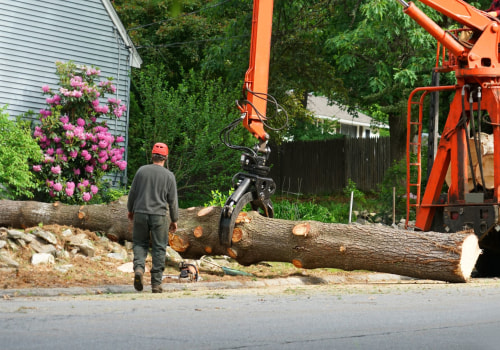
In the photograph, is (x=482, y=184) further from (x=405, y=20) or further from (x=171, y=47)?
(x=171, y=47)

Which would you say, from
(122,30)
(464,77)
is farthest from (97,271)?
(122,30)

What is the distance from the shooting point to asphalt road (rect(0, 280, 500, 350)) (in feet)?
20.5

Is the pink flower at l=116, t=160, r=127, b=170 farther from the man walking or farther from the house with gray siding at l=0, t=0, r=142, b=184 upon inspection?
the man walking

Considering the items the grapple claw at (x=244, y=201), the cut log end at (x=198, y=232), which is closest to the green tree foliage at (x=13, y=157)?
the cut log end at (x=198, y=232)

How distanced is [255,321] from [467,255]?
191 inches

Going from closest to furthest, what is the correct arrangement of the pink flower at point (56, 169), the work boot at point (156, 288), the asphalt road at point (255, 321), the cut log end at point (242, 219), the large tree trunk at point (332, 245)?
the asphalt road at point (255, 321) < the work boot at point (156, 288) < the large tree trunk at point (332, 245) < the cut log end at point (242, 219) < the pink flower at point (56, 169)

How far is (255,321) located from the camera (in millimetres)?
7383

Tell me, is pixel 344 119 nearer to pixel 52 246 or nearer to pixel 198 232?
pixel 198 232

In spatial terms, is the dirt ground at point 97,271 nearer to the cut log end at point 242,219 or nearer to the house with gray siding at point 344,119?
the cut log end at point 242,219

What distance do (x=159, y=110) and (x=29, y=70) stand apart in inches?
150

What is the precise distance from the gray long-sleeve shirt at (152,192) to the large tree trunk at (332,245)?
6.63ft

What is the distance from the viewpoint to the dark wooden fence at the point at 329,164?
110ft

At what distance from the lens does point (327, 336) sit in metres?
6.63

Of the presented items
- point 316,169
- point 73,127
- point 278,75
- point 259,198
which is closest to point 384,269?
point 259,198
